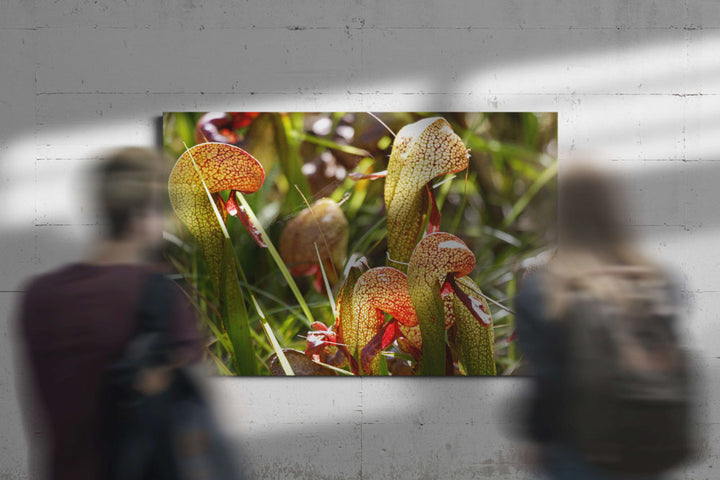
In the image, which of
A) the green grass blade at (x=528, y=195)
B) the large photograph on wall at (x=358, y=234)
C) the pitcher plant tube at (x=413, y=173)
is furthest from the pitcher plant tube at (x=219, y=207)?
the green grass blade at (x=528, y=195)

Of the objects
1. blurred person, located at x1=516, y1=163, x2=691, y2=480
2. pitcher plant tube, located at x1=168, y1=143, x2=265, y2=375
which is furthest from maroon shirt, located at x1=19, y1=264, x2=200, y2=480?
pitcher plant tube, located at x1=168, y1=143, x2=265, y2=375

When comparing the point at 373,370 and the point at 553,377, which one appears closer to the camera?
the point at 553,377

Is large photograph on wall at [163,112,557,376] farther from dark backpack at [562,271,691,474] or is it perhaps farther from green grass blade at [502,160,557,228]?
dark backpack at [562,271,691,474]

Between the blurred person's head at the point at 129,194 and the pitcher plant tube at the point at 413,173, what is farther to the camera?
the pitcher plant tube at the point at 413,173

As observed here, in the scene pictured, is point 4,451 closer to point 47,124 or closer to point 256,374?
point 256,374

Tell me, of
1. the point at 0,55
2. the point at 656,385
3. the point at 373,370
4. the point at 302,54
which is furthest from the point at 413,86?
the point at 656,385

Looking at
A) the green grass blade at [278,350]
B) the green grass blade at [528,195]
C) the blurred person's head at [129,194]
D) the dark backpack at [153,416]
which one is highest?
the blurred person's head at [129,194]

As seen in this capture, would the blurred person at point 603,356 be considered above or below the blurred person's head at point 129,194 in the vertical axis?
below

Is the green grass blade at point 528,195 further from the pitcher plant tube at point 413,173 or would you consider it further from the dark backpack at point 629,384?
the dark backpack at point 629,384
